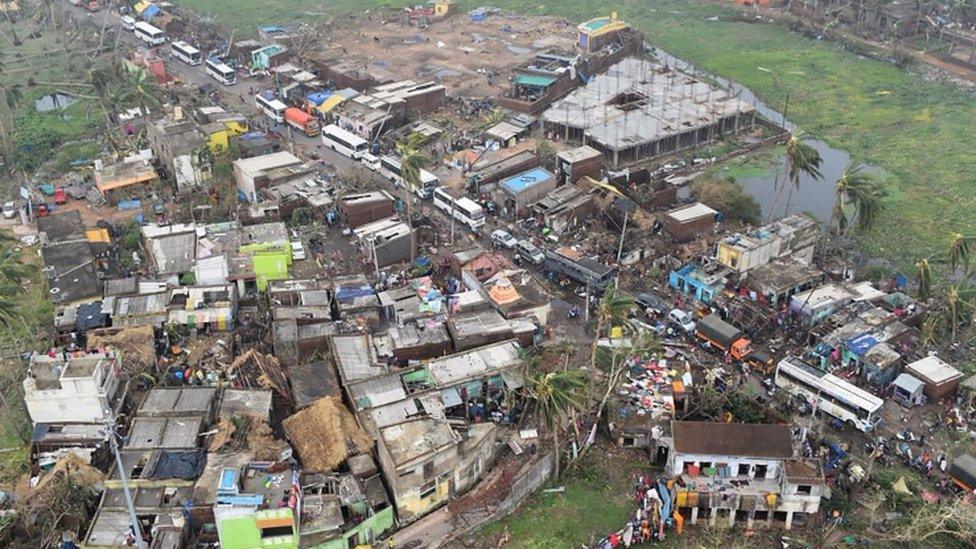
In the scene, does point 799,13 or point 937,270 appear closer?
point 937,270

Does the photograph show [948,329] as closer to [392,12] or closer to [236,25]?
[392,12]

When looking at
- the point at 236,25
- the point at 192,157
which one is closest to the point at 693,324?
the point at 192,157

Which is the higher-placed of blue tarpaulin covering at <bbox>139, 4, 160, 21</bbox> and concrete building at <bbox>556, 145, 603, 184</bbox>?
blue tarpaulin covering at <bbox>139, 4, 160, 21</bbox>

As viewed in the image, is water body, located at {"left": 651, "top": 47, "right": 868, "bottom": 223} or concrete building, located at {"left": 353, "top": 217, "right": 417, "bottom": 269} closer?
concrete building, located at {"left": 353, "top": 217, "right": 417, "bottom": 269}

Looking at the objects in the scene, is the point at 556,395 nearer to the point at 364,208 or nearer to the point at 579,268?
the point at 579,268

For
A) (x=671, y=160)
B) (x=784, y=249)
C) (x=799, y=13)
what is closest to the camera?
(x=784, y=249)

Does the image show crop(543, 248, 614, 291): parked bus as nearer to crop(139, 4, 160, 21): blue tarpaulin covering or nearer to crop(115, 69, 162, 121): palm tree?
crop(115, 69, 162, 121): palm tree

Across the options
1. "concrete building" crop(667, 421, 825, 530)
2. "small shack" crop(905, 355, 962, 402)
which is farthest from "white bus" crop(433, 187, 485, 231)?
"small shack" crop(905, 355, 962, 402)
